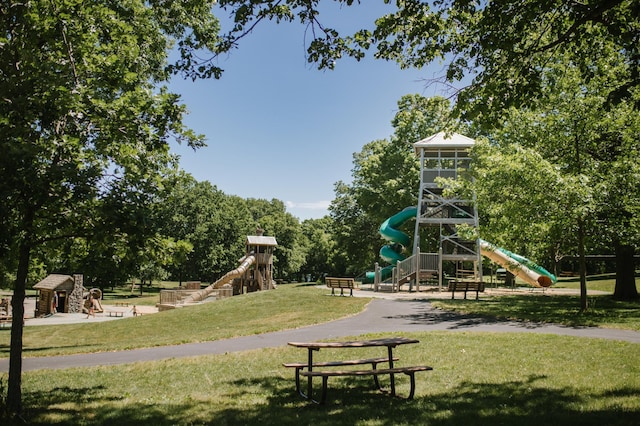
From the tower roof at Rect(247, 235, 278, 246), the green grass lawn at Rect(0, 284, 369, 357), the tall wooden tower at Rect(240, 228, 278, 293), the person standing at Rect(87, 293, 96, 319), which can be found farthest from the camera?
the tower roof at Rect(247, 235, 278, 246)

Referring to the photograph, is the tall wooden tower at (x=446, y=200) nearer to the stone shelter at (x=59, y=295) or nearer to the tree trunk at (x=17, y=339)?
the tree trunk at (x=17, y=339)

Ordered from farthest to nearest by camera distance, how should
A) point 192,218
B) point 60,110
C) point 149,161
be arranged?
1. point 192,218
2. point 149,161
3. point 60,110

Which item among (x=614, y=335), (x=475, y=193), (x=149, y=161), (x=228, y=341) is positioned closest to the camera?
(x=149, y=161)

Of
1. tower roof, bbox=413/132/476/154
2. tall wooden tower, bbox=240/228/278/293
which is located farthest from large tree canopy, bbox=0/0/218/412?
tall wooden tower, bbox=240/228/278/293

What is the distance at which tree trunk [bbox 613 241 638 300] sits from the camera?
23127 millimetres

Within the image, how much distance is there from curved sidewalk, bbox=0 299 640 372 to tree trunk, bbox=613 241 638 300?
1091 cm

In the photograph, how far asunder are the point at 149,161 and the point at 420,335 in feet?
28.2

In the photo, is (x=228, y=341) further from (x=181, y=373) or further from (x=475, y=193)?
(x=475, y=193)

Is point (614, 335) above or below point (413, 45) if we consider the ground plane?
below

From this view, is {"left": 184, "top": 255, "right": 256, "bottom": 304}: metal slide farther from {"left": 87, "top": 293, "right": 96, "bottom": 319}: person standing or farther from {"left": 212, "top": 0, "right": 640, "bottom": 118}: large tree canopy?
{"left": 212, "top": 0, "right": 640, "bottom": 118}: large tree canopy

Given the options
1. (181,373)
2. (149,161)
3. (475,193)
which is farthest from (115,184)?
(475,193)

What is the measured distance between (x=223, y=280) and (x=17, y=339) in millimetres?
33210

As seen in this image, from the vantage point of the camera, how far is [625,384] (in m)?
7.37

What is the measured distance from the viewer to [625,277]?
2350 centimetres
